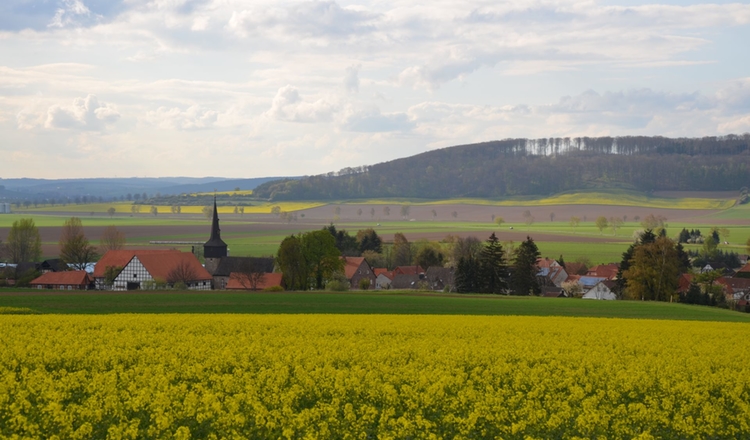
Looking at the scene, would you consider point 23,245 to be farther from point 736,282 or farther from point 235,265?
point 736,282

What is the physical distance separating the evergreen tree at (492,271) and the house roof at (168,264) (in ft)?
87.3

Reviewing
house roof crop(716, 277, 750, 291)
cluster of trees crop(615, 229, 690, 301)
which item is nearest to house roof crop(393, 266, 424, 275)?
cluster of trees crop(615, 229, 690, 301)

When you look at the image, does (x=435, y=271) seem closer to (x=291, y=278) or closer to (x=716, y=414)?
(x=291, y=278)

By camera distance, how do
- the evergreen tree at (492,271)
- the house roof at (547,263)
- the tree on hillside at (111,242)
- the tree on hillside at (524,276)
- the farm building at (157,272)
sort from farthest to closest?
1. the tree on hillside at (111,242)
2. the house roof at (547,263)
3. the tree on hillside at (524,276)
4. the evergreen tree at (492,271)
5. the farm building at (157,272)

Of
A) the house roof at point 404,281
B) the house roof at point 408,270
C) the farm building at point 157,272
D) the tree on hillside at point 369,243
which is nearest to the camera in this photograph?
the farm building at point 157,272

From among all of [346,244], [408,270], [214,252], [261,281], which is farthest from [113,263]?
[346,244]

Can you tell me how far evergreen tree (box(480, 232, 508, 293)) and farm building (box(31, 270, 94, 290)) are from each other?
3597 centimetres

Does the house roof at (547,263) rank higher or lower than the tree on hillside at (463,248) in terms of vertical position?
lower

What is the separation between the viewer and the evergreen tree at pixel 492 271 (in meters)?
73.7

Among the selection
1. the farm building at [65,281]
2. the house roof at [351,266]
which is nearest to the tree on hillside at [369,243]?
the house roof at [351,266]

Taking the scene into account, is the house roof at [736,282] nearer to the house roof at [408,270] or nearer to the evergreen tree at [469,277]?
the evergreen tree at [469,277]

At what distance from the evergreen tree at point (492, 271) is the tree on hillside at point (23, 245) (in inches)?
2378

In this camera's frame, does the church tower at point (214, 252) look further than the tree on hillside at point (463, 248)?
No

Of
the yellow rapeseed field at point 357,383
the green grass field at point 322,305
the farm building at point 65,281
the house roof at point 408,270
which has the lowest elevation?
the house roof at point 408,270
